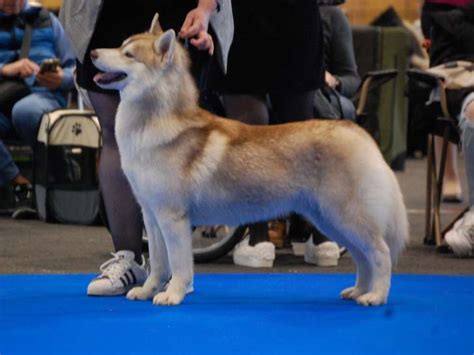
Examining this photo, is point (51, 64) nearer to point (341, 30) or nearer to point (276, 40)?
point (341, 30)

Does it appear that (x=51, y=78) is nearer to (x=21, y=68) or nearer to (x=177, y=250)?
(x=21, y=68)

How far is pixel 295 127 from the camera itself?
3.30m

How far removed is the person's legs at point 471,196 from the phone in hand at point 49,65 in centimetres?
238

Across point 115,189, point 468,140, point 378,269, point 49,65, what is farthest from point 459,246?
point 49,65

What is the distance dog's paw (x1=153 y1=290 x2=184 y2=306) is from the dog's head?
61 cm

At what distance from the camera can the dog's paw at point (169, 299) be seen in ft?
10.5

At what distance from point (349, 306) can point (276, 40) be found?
1205 mm

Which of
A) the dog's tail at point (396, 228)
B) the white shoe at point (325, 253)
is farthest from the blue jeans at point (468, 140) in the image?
the dog's tail at point (396, 228)

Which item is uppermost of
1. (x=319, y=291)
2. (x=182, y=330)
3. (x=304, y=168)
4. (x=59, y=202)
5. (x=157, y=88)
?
(x=157, y=88)

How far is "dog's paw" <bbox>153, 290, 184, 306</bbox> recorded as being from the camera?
3195 mm

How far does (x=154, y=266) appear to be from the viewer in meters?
3.31

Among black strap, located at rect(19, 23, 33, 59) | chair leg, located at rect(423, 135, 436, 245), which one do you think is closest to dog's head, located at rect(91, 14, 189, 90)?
chair leg, located at rect(423, 135, 436, 245)

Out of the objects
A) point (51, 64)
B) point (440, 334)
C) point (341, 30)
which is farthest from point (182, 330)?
point (51, 64)

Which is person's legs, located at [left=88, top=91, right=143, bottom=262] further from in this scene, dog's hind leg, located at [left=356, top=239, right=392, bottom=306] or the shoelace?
dog's hind leg, located at [left=356, top=239, right=392, bottom=306]
